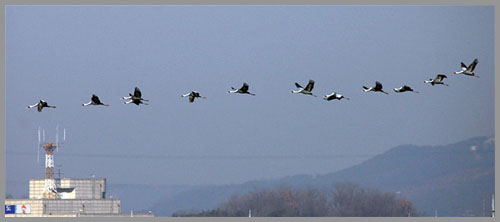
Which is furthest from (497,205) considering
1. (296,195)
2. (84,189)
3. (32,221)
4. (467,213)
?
(32,221)

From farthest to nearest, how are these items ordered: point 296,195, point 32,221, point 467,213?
point 467,213 → point 296,195 → point 32,221

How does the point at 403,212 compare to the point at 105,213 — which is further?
the point at 403,212

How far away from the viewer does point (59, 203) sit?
15775 centimetres

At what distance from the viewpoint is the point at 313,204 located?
557 feet

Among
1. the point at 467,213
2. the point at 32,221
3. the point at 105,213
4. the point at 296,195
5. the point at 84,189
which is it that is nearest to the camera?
the point at 32,221

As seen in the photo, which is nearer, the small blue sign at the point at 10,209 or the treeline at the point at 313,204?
the small blue sign at the point at 10,209

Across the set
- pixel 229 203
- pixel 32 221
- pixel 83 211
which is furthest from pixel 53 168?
pixel 32 221

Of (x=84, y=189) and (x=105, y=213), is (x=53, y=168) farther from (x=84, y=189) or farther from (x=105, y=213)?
(x=105, y=213)

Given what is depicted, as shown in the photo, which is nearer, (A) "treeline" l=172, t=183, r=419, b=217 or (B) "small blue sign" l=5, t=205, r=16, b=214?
(B) "small blue sign" l=5, t=205, r=16, b=214

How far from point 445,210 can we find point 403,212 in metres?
30.3

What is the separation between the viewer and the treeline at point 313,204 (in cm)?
16116

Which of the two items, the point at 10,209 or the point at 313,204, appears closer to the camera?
the point at 10,209

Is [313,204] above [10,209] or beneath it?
above

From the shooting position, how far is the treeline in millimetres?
161163
